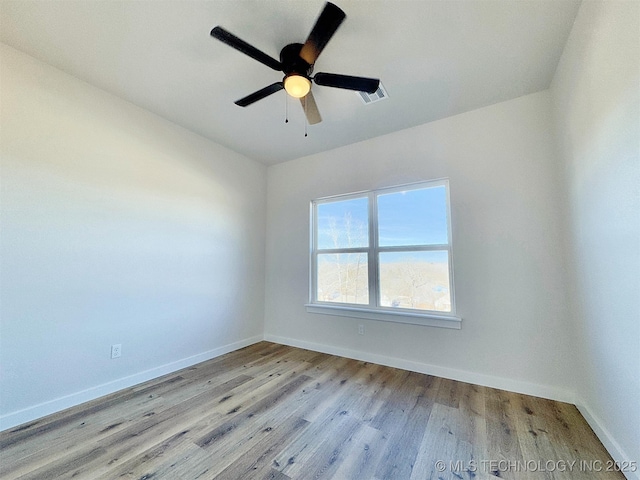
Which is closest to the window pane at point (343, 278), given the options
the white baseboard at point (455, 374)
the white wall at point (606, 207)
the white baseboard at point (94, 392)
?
the white baseboard at point (455, 374)

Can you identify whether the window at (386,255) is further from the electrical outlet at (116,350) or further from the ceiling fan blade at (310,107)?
the electrical outlet at (116,350)

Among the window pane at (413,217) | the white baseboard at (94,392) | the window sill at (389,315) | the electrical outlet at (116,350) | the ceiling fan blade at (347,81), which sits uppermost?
the ceiling fan blade at (347,81)

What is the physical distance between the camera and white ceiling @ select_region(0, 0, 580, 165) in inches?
63.2

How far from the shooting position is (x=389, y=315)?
2.94m

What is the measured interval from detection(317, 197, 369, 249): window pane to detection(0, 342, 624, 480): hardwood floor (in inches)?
65.2

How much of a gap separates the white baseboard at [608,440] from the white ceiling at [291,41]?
2.59m

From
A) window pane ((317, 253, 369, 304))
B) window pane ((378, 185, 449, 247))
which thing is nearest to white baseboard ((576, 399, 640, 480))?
window pane ((378, 185, 449, 247))

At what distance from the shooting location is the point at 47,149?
6.66 ft

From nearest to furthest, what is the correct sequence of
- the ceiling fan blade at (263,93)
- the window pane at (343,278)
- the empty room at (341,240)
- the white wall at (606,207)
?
the white wall at (606,207) → the empty room at (341,240) → the ceiling fan blade at (263,93) → the window pane at (343,278)

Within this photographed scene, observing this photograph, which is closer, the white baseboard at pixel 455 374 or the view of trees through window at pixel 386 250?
the white baseboard at pixel 455 374

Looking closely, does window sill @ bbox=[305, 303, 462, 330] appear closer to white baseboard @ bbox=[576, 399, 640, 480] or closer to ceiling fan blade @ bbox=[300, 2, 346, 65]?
white baseboard @ bbox=[576, 399, 640, 480]

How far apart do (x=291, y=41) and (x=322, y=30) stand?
0.48 m

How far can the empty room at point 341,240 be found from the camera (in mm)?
1498

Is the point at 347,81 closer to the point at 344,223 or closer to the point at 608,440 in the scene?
the point at 344,223
